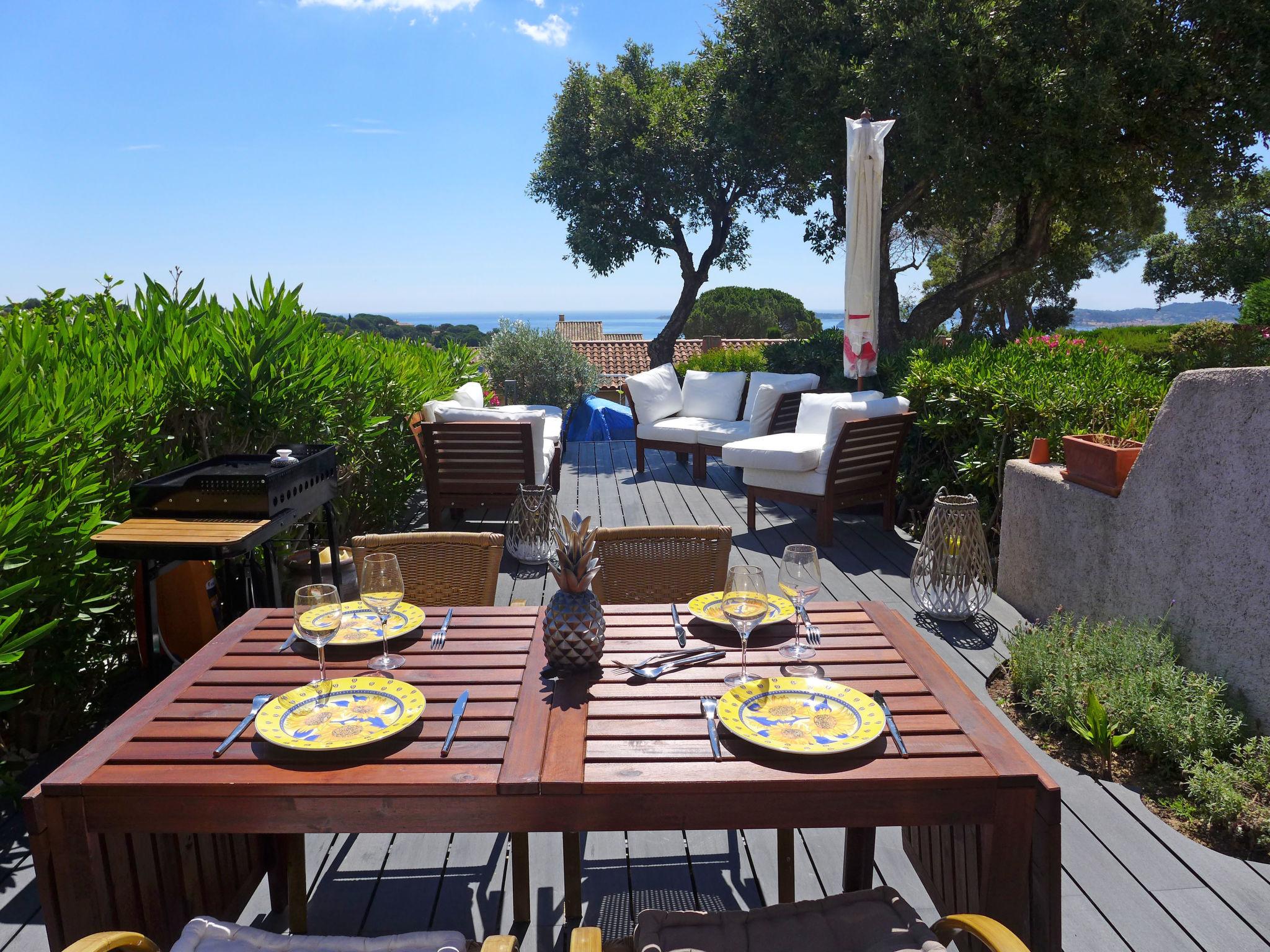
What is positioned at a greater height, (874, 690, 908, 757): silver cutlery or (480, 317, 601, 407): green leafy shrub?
(480, 317, 601, 407): green leafy shrub

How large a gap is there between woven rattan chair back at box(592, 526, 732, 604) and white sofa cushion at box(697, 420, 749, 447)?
4.26 meters

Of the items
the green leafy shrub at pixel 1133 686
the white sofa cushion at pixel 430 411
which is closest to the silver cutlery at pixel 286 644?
the green leafy shrub at pixel 1133 686

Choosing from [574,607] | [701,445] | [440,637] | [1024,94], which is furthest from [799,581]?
[1024,94]

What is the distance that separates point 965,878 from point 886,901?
0.89ft

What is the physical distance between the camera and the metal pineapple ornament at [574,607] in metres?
1.67

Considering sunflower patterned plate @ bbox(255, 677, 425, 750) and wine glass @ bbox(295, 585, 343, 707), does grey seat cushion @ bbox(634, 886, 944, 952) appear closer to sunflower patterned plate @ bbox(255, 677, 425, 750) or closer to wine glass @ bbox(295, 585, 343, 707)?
sunflower patterned plate @ bbox(255, 677, 425, 750)

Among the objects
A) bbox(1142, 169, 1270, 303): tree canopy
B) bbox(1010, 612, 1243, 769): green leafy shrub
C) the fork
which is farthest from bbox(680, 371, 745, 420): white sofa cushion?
bbox(1142, 169, 1270, 303): tree canopy

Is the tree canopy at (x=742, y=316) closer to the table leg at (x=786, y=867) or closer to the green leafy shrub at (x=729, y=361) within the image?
the green leafy shrub at (x=729, y=361)

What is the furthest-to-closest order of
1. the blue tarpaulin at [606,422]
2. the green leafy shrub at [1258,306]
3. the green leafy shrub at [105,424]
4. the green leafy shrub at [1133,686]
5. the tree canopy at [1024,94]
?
the green leafy shrub at [1258,306], the blue tarpaulin at [606,422], the tree canopy at [1024,94], the green leafy shrub at [1133,686], the green leafy shrub at [105,424]

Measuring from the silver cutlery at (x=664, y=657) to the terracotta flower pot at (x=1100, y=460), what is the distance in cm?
231

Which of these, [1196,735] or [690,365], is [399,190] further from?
[1196,735]

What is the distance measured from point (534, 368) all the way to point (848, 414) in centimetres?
717

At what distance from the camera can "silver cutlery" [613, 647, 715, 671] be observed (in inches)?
69.8

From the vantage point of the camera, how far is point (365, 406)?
A: 499cm
